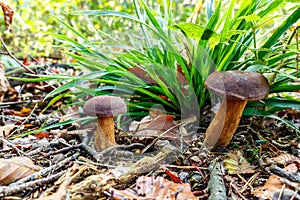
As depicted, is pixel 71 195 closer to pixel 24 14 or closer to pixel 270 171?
pixel 270 171

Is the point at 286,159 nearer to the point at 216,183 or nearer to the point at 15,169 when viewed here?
the point at 216,183

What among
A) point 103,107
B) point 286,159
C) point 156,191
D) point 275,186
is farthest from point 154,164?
point 286,159

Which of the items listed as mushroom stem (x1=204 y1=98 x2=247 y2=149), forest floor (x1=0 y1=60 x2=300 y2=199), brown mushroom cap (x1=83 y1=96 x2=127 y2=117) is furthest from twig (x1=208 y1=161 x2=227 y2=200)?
brown mushroom cap (x1=83 y1=96 x2=127 y2=117)

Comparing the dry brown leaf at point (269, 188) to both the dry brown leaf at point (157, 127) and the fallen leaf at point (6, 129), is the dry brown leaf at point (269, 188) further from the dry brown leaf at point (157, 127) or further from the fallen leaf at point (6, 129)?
the fallen leaf at point (6, 129)

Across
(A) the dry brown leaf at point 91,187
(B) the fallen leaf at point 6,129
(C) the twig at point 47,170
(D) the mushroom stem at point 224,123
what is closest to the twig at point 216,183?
(D) the mushroom stem at point 224,123

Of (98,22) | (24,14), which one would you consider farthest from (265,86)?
(98,22)

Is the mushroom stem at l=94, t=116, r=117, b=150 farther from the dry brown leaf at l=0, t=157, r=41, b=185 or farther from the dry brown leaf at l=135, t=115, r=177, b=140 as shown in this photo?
the dry brown leaf at l=0, t=157, r=41, b=185
